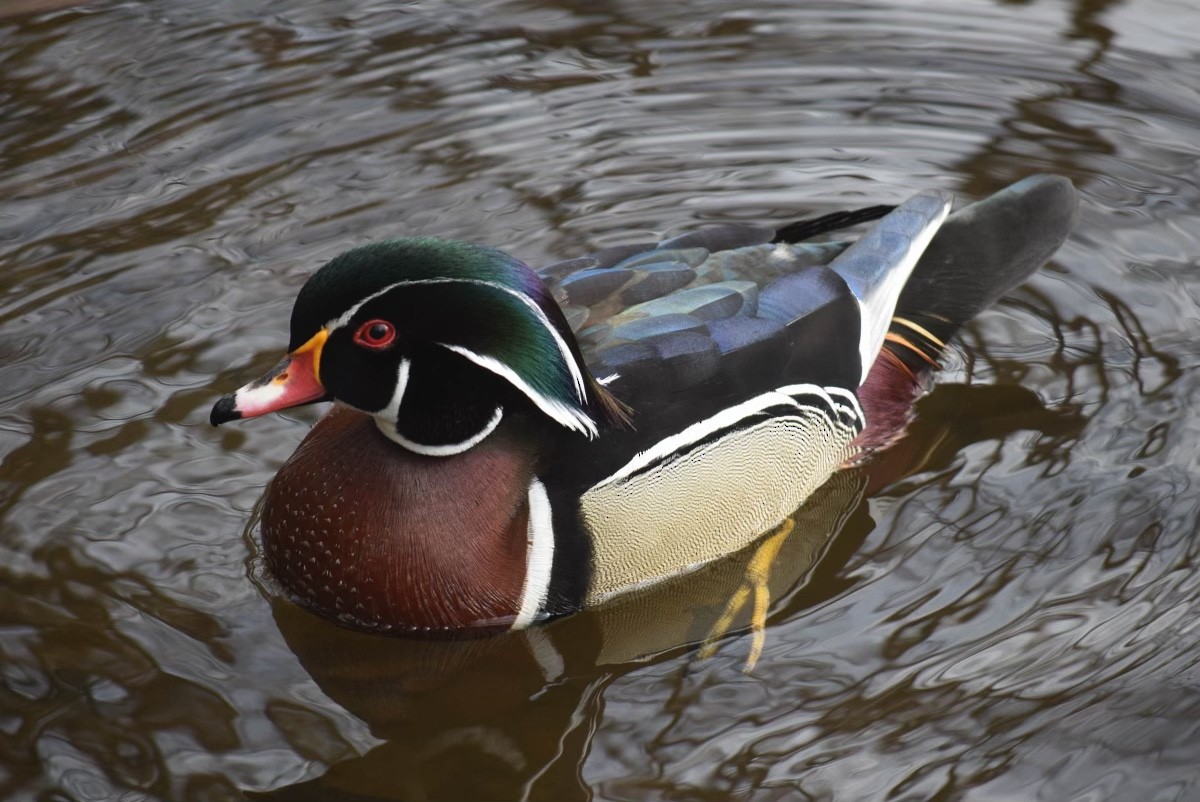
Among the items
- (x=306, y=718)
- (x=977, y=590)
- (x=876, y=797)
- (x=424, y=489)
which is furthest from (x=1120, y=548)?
(x=306, y=718)

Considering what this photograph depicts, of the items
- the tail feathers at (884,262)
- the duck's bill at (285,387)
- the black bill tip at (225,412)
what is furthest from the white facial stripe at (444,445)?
the tail feathers at (884,262)

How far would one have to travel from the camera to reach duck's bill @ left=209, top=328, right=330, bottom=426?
3.83 metres

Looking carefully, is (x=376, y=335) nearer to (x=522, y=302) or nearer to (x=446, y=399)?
(x=446, y=399)

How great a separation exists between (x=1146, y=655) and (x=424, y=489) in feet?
6.55

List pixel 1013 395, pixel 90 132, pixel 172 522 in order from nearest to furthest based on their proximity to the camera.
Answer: pixel 172 522
pixel 1013 395
pixel 90 132

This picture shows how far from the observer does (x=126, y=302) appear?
5676 mm

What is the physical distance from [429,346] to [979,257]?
2157 mm

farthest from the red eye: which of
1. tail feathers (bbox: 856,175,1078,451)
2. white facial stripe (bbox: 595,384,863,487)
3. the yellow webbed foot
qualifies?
tail feathers (bbox: 856,175,1078,451)

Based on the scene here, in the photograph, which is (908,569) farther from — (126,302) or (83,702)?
(126,302)

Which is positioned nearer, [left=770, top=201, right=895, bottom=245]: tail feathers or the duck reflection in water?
the duck reflection in water

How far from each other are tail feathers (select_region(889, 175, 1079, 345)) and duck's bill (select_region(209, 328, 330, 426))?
2164mm

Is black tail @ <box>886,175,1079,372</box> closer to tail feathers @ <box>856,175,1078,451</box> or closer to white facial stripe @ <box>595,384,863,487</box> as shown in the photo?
tail feathers @ <box>856,175,1078,451</box>

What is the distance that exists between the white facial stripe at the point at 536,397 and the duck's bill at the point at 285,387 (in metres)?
0.34

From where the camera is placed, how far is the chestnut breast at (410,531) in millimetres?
4062
